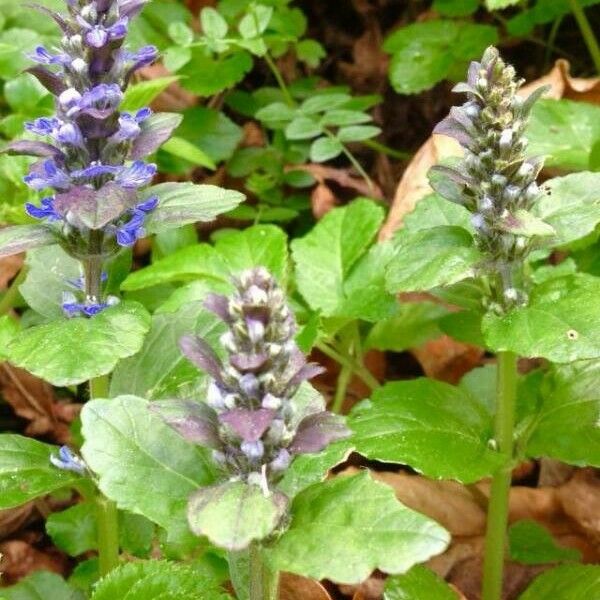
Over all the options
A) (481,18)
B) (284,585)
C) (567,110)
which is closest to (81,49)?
(284,585)

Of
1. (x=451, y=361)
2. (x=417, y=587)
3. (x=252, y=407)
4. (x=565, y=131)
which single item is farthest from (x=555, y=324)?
(x=565, y=131)

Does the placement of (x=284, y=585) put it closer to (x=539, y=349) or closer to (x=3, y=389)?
(x=539, y=349)

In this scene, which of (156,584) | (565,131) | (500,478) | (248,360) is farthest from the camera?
(565,131)

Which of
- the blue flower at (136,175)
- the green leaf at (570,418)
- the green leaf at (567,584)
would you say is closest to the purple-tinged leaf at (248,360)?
the blue flower at (136,175)

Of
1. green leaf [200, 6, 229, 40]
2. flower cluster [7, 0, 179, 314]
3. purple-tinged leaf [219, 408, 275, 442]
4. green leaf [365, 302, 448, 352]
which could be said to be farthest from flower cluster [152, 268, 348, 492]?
green leaf [200, 6, 229, 40]

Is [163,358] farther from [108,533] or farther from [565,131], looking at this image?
[565,131]

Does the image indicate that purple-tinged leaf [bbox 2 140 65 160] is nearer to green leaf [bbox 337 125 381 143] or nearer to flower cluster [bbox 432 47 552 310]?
flower cluster [bbox 432 47 552 310]
